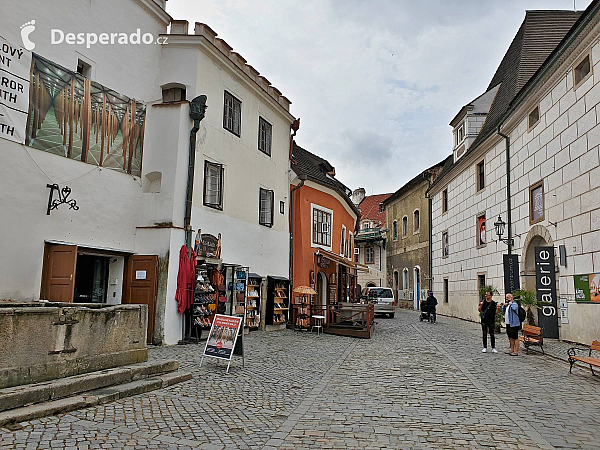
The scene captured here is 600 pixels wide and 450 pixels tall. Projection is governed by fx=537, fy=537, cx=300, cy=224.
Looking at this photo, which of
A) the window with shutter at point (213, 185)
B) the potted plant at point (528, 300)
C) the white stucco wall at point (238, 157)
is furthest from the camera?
the potted plant at point (528, 300)

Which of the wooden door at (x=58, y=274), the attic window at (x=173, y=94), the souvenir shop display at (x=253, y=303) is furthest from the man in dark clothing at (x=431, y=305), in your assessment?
the wooden door at (x=58, y=274)

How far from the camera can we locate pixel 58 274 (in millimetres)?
12234

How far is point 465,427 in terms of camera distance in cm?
668

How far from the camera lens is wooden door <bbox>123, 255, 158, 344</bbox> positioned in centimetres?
1398

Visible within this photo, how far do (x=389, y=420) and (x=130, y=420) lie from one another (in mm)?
3261

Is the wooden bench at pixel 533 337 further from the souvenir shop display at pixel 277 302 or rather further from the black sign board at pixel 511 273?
the souvenir shop display at pixel 277 302

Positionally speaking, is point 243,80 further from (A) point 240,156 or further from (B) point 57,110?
(B) point 57,110

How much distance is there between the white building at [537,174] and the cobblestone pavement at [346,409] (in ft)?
14.5

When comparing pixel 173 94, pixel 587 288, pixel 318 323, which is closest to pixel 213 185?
pixel 173 94

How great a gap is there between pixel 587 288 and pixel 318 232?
11569 mm

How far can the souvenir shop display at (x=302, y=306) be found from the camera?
64.6 ft

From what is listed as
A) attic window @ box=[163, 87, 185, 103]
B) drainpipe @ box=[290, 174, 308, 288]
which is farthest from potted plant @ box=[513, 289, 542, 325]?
attic window @ box=[163, 87, 185, 103]

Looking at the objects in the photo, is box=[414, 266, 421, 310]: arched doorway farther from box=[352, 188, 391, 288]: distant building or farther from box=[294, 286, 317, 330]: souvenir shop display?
box=[294, 286, 317, 330]: souvenir shop display

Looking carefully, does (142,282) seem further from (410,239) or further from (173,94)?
(410,239)
